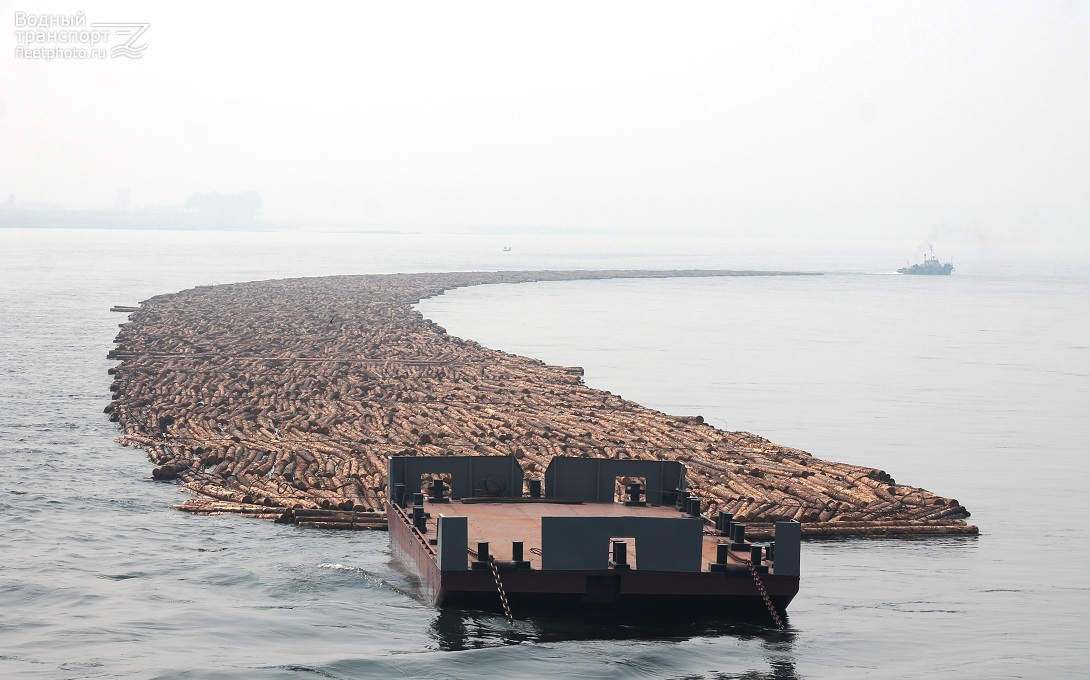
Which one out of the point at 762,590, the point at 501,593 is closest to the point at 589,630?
the point at 501,593

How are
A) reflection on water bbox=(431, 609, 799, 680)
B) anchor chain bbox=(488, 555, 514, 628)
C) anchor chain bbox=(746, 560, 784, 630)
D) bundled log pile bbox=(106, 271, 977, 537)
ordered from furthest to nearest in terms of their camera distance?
bundled log pile bbox=(106, 271, 977, 537), anchor chain bbox=(746, 560, 784, 630), reflection on water bbox=(431, 609, 799, 680), anchor chain bbox=(488, 555, 514, 628)

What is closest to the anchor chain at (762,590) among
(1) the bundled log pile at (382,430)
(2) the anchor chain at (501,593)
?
(2) the anchor chain at (501,593)

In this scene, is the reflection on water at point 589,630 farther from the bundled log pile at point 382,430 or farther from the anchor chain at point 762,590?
the bundled log pile at point 382,430

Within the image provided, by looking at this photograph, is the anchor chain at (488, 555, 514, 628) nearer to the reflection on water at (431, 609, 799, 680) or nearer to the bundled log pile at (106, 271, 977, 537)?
the reflection on water at (431, 609, 799, 680)

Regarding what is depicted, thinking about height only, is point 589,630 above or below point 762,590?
below

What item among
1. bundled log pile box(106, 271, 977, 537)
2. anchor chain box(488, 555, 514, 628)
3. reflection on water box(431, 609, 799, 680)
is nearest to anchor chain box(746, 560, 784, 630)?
reflection on water box(431, 609, 799, 680)

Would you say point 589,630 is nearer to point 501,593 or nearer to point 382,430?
point 501,593

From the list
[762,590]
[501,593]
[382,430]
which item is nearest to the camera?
[501,593]

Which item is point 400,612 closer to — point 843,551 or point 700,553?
point 700,553

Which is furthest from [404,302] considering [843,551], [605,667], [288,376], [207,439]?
[605,667]
